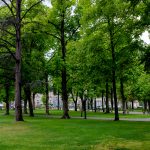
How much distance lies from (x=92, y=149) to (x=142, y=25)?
855 centimetres

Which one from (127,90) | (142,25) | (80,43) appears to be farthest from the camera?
(127,90)

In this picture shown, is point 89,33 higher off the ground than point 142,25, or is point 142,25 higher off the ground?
point 89,33

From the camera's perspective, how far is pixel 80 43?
3566 centimetres

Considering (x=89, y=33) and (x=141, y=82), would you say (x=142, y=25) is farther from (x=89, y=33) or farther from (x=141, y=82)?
(x=141, y=82)

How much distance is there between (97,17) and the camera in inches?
1296

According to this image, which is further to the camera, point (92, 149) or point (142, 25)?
point (142, 25)

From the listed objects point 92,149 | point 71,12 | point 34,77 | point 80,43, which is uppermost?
point 71,12

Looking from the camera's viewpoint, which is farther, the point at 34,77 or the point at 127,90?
the point at 127,90

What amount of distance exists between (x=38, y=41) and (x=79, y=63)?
10.1 meters

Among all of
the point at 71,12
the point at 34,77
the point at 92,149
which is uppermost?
the point at 71,12

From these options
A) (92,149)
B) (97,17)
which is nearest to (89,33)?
(97,17)

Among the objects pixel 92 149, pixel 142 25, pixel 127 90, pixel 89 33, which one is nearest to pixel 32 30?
pixel 89 33

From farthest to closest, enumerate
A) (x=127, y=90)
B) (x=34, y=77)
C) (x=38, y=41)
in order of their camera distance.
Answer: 1. (x=127, y=90)
2. (x=38, y=41)
3. (x=34, y=77)

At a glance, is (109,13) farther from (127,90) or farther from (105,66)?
(127,90)
